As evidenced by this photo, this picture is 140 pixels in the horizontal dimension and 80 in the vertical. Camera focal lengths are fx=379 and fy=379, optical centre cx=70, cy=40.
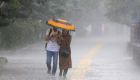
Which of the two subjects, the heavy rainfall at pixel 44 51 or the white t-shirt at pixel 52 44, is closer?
the white t-shirt at pixel 52 44

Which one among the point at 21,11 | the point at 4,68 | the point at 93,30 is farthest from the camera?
the point at 93,30

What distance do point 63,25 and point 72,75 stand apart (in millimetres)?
1845

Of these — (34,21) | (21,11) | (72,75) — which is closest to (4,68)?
(72,75)

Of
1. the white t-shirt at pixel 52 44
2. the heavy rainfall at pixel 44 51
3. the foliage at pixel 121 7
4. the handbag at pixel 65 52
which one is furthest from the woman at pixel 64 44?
the foliage at pixel 121 7

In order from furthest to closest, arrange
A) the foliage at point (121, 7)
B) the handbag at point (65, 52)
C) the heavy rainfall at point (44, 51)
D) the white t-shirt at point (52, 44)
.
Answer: the foliage at point (121, 7) < the heavy rainfall at point (44, 51) < the white t-shirt at point (52, 44) < the handbag at point (65, 52)

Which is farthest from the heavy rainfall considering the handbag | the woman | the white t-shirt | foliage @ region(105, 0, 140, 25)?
the white t-shirt

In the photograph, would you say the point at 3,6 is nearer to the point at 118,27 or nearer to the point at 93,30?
the point at 93,30

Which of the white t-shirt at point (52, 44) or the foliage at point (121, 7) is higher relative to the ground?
the foliage at point (121, 7)

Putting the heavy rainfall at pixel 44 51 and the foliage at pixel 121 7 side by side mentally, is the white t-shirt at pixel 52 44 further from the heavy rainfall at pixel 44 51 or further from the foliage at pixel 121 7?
the foliage at pixel 121 7

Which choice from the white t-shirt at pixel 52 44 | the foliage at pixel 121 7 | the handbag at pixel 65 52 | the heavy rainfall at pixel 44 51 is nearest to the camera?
the handbag at pixel 65 52

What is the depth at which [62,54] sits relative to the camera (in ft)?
37.2

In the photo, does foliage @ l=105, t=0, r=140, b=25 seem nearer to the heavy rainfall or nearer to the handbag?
the heavy rainfall

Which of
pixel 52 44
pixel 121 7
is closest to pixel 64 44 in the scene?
pixel 52 44

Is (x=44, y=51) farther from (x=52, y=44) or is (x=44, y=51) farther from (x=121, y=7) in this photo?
(x=52, y=44)
